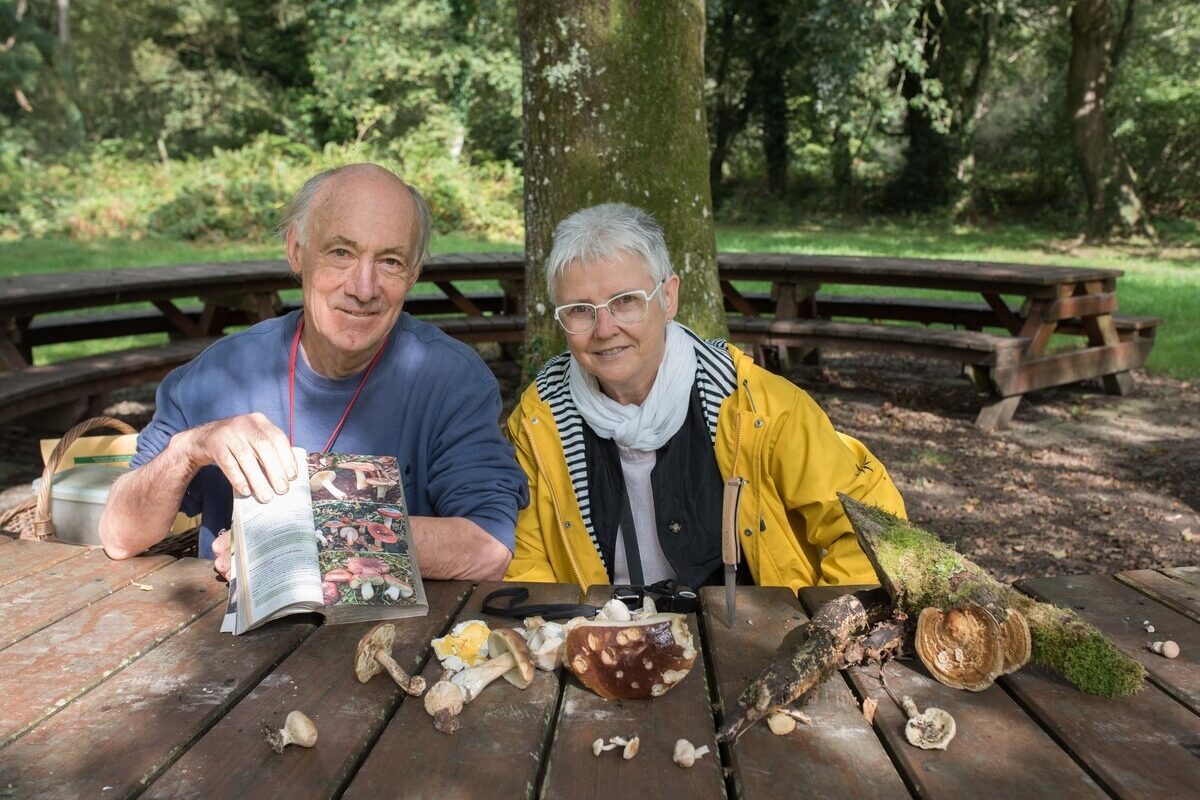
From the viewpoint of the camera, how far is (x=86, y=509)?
8.79 ft

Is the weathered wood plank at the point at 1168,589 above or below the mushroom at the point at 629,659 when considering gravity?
below

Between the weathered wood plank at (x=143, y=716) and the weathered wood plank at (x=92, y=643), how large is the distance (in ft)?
0.10

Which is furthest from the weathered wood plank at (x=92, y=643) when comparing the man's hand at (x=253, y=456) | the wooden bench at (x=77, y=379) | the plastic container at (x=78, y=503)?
the wooden bench at (x=77, y=379)

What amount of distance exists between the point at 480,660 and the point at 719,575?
113 cm

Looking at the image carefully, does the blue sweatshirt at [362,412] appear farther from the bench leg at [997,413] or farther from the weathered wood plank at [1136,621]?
the bench leg at [997,413]

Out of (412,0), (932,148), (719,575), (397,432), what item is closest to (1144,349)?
(719,575)

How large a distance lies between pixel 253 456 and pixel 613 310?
3.15 ft

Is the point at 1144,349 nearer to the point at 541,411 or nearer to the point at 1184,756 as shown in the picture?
the point at 541,411

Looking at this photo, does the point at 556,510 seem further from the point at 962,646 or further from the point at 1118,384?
the point at 1118,384

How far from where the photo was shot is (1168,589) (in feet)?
6.44

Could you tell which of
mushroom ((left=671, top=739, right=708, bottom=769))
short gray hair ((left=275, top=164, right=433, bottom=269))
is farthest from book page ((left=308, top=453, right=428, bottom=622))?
short gray hair ((left=275, top=164, right=433, bottom=269))

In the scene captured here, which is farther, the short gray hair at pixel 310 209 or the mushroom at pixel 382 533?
the short gray hair at pixel 310 209

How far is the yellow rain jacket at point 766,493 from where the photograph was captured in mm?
2490

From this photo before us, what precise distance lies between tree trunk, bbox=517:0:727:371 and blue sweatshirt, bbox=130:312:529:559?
1930 millimetres
